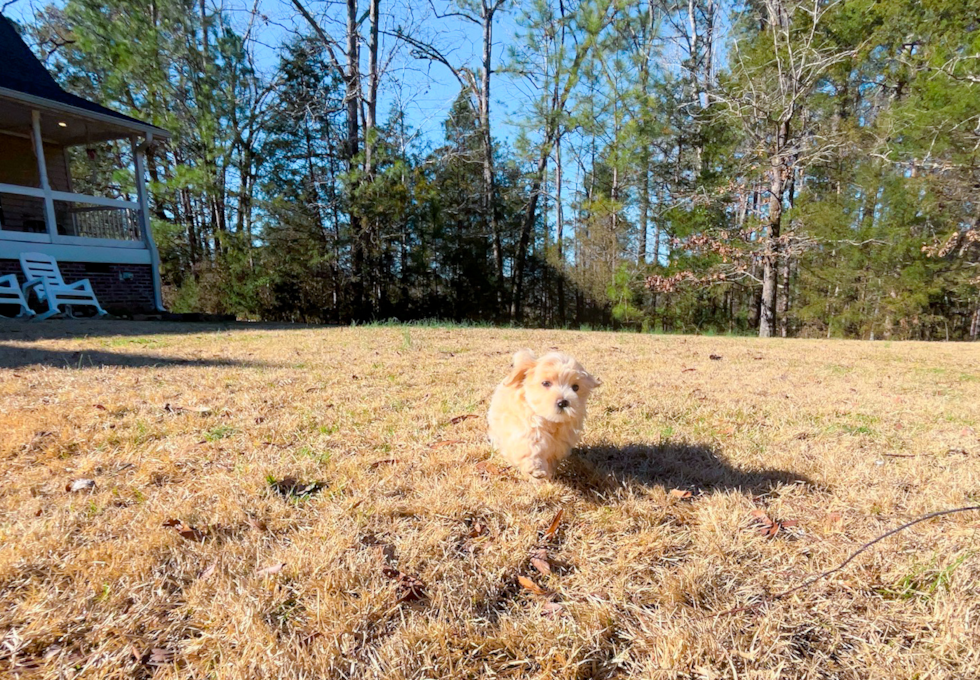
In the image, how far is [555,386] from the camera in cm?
201

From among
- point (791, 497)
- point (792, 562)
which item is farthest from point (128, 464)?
point (791, 497)

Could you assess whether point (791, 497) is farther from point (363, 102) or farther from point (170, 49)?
point (170, 49)

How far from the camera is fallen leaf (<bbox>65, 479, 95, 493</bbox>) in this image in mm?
2045

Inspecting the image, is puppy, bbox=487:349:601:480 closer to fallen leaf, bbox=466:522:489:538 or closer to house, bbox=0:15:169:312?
fallen leaf, bbox=466:522:489:538

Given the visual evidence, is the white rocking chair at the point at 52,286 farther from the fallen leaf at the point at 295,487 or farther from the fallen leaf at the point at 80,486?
the fallen leaf at the point at 295,487

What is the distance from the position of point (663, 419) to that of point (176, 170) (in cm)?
1577

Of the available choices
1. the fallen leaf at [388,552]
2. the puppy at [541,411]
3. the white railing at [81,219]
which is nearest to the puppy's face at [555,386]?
the puppy at [541,411]

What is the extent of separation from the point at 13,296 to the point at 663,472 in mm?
11969

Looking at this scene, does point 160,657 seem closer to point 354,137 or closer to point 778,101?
point 354,137

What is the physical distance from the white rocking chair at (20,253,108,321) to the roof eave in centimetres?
304

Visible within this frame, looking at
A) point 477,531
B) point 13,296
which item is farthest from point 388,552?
point 13,296

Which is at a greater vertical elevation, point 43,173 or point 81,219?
point 43,173

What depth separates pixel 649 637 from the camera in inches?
50.3

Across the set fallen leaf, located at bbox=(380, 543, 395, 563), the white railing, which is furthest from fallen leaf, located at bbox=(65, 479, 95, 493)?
the white railing
